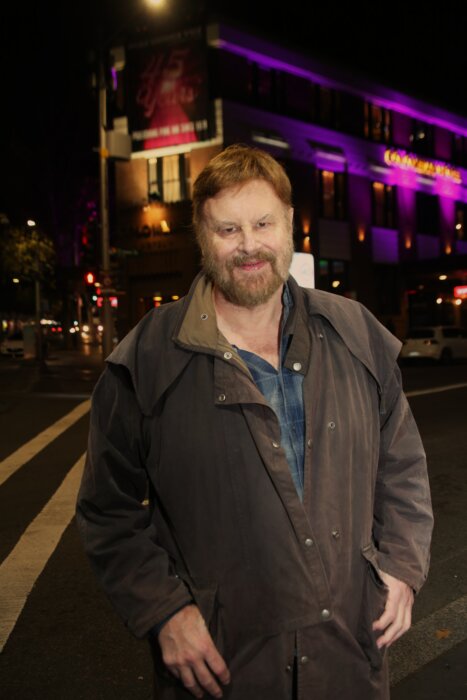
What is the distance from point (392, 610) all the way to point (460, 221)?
145ft

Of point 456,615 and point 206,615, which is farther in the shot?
point 456,615

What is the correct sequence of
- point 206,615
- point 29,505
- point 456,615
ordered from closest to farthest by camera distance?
point 206,615, point 456,615, point 29,505

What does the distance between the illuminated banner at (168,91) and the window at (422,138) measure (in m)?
15.9

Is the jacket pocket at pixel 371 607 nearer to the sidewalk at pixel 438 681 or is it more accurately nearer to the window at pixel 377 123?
the sidewalk at pixel 438 681

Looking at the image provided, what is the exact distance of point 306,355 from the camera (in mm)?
1972

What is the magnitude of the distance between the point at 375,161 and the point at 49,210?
23.2 metres

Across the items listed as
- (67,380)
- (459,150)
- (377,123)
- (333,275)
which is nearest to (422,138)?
(459,150)

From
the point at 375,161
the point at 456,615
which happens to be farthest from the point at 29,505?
the point at 375,161

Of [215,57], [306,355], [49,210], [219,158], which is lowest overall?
[306,355]

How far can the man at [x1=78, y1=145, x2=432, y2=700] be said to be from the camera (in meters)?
1.79

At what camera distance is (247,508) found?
1807 mm

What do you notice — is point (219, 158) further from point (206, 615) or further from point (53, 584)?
point (53, 584)

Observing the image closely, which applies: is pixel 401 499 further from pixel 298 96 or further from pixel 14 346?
pixel 14 346

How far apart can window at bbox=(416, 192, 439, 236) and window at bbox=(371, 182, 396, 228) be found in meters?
2.35
